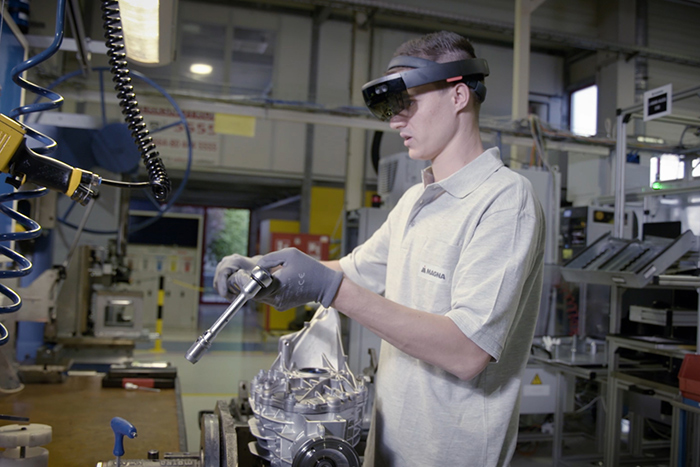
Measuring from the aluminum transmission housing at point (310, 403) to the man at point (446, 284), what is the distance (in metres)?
0.12

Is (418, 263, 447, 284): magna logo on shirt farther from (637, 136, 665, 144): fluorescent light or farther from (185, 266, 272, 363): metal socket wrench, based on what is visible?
(637, 136, 665, 144): fluorescent light

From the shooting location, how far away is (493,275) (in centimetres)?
90

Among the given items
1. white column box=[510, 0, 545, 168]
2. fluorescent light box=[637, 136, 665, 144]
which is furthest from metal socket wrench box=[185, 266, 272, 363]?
fluorescent light box=[637, 136, 665, 144]

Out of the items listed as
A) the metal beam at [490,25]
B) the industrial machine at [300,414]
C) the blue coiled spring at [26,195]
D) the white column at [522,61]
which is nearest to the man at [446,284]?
the industrial machine at [300,414]

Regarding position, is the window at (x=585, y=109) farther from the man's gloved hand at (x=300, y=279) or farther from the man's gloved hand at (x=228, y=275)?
the man's gloved hand at (x=300, y=279)

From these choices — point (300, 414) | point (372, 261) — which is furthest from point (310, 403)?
point (372, 261)

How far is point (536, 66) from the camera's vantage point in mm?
8039

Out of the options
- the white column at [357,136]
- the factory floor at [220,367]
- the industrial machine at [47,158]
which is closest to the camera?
the industrial machine at [47,158]

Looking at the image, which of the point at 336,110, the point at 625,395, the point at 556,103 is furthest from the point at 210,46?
the point at 625,395

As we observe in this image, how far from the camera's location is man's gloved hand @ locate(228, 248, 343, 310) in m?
0.91

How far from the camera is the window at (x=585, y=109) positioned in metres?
7.66

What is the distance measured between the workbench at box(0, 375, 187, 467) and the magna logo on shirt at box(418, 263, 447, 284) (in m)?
0.88

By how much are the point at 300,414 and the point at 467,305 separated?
13.8 inches

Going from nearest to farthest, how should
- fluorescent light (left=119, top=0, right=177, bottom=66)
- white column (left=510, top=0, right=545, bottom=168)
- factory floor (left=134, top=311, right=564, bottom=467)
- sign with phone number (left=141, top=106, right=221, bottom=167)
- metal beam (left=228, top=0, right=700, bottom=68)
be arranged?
fluorescent light (left=119, top=0, right=177, bottom=66), factory floor (left=134, top=311, right=564, bottom=467), white column (left=510, top=0, right=545, bottom=168), metal beam (left=228, top=0, right=700, bottom=68), sign with phone number (left=141, top=106, right=221, bottom=167)
